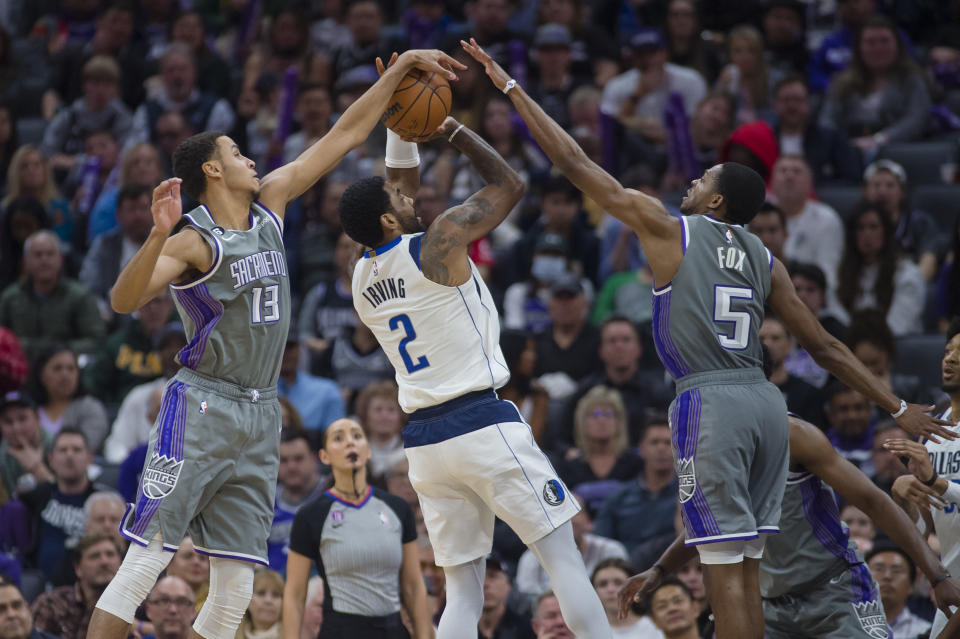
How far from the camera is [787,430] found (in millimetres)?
6523

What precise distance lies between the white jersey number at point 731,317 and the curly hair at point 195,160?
2570 mm

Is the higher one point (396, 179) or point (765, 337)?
point (396, 179)

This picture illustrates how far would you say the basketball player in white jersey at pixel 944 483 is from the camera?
21.9 feet

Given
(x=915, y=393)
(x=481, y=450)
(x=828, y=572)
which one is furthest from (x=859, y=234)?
(x=481, y=450)

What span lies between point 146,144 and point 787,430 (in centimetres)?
912

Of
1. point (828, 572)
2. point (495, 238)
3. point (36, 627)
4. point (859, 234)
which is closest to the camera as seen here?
point (828, 572)

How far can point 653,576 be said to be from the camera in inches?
275

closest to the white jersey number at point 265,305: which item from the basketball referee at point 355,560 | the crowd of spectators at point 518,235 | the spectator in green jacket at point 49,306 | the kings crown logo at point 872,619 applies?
the basketball referee at point 355,560

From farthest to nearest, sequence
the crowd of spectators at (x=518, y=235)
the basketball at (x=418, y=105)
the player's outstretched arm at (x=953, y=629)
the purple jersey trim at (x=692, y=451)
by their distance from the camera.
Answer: the crowd of spectators at (x=518, y=235) → the basketball at (x=418, y=105) → the player's outstretched arm at (x=953, y=629) → the purple jersey trim at (x=692, y=451)

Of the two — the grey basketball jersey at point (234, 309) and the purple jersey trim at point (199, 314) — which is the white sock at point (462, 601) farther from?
the purple jersey trim at point (199, 314)

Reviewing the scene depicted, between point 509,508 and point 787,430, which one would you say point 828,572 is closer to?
point 787,430

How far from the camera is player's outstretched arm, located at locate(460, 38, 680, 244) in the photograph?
644cm

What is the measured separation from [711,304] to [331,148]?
210cm

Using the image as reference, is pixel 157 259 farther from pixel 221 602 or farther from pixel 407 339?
pixel 221 602
